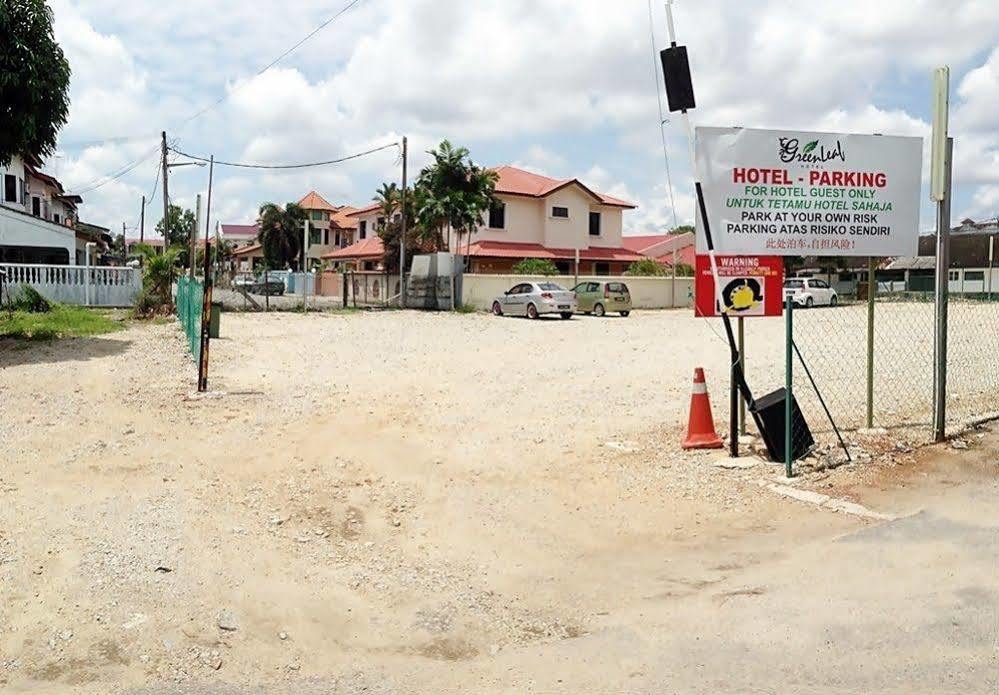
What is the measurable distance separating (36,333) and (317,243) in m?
72.2

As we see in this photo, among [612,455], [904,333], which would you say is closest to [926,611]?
[612,455]

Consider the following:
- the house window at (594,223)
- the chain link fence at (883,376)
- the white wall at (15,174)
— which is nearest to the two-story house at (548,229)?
the house window at (594,223)

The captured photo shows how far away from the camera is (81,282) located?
30.4m

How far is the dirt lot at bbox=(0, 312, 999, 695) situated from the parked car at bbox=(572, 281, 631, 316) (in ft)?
76.9

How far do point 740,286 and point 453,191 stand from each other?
32.0 metres

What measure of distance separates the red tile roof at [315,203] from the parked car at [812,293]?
5964cm

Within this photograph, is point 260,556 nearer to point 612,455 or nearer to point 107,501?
point 107,501

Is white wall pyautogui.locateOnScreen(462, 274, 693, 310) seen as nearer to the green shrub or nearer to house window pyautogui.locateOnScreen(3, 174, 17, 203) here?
the green shrub

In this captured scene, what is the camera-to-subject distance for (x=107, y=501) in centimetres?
640

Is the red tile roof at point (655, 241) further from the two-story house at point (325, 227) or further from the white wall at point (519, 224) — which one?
the two-story house at point (325, 227)

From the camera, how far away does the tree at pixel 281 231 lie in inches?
3147

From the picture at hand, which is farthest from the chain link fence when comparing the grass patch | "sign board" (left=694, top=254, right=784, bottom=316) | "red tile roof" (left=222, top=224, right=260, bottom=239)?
"red tile roof" (left=222, top=224, right=260, bottom=239)

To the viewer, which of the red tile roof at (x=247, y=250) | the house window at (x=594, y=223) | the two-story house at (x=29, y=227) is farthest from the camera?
the red tile roof at (x=247, y=250)

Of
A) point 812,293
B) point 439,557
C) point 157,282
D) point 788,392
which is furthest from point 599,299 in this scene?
point 439,557
